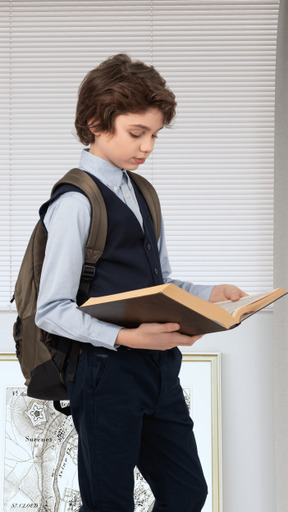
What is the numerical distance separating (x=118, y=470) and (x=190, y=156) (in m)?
1.45

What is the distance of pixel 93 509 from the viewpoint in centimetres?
129

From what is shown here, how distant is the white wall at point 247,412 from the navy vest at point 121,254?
1140 millimetres

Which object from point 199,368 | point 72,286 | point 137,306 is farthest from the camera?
point 199,368

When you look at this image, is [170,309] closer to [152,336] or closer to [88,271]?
[152,336]

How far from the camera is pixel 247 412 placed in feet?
8.00

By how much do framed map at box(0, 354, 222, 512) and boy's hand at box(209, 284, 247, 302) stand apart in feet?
A: 3.18

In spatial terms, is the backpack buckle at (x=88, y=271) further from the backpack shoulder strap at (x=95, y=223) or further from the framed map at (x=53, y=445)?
the framed map at (x=53, y=445)

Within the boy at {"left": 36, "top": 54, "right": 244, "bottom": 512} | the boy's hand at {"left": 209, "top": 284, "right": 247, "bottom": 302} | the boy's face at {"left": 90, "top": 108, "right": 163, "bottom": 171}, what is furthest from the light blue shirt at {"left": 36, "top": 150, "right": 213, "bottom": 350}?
the boy's hand at {"left": 209, "top": 284, "right": 247, "bottom": 302}

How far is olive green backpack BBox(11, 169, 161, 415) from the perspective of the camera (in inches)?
50.7

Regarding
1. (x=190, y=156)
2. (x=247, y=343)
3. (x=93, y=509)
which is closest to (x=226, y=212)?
(x=190, y=156)

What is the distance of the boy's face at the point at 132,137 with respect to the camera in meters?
1.33

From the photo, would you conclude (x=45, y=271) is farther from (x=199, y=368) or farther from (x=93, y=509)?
(x=199, y=368)

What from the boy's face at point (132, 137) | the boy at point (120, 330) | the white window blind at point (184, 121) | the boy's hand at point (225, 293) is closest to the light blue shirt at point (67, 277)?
the boy at point (120, 330)

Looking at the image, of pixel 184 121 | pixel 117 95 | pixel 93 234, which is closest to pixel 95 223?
pixel 93 234
